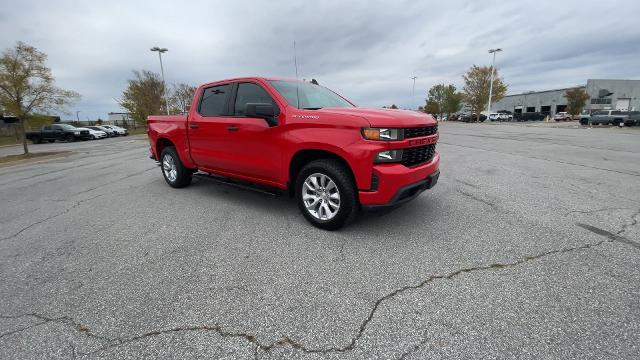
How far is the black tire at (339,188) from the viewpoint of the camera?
3322mm

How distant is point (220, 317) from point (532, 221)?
12.6 feet

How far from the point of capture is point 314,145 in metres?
3.48

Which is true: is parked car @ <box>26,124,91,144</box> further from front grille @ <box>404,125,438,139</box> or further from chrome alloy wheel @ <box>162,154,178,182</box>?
front grille @ <box>404,125,438,139</box>

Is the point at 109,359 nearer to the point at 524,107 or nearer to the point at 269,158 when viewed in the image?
the point at 269,158

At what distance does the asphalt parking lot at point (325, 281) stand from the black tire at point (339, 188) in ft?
0.46

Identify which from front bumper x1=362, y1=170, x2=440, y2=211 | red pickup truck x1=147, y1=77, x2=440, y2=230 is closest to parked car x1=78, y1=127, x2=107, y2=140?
red pickup truck x1=147, y1=77, x2=440, y2=230

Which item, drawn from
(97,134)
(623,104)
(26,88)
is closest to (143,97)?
(97,134)

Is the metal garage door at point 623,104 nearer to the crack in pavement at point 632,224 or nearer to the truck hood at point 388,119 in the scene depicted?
the crack in pavement at point 632,224

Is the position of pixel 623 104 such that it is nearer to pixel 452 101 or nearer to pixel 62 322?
pixel 452 101

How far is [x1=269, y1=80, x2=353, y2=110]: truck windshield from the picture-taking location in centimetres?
405

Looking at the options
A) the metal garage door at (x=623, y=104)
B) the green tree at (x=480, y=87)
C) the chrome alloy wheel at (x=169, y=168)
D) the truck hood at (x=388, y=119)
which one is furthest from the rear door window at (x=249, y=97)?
the metal garage door at (x=623, y=104)

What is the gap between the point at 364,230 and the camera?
3.59 m

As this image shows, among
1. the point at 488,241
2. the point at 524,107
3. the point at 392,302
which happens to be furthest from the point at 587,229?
the point at 524,107

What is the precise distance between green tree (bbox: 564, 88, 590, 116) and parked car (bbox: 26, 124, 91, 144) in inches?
2790
